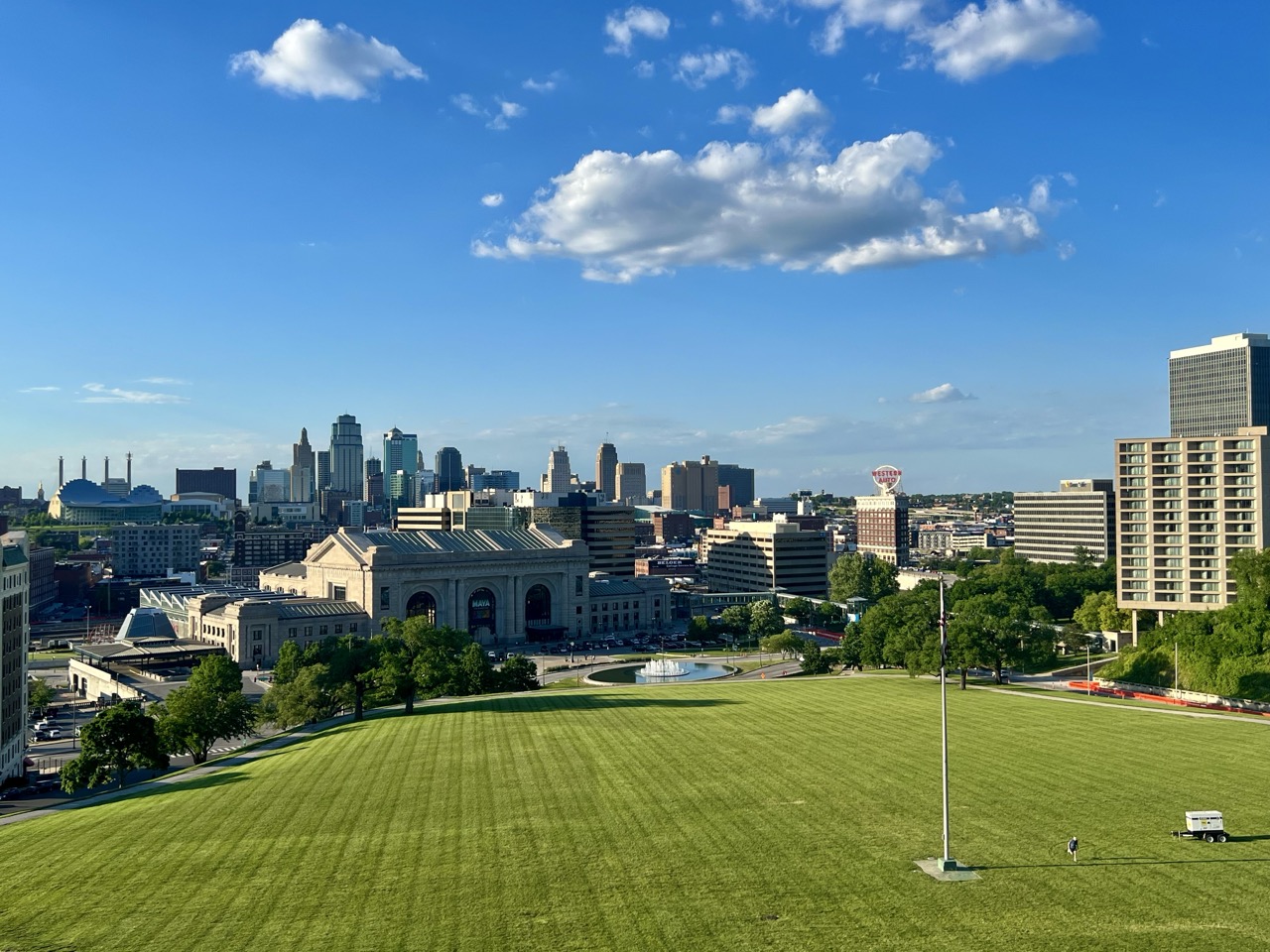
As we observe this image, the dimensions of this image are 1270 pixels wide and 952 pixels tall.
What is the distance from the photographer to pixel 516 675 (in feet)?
383

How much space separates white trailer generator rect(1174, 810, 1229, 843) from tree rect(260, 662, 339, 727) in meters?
72.9

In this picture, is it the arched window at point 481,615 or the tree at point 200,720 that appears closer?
the tree at point 200,720

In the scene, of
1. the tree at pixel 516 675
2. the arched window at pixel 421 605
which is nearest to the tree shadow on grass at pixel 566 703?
the tree at pixel 516 675

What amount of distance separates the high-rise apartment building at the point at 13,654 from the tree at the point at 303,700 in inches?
795

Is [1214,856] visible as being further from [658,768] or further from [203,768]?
[203,768]

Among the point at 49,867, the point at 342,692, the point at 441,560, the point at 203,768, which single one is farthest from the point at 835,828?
the point at 441,560

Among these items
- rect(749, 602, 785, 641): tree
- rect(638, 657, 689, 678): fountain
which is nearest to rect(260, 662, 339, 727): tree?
rect(638, 657, 689, 678): fountain

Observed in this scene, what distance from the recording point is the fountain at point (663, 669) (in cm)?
13964

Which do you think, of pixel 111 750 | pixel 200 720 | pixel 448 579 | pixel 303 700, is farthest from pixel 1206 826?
pixel 448 579

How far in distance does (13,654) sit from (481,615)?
10335 centimetres

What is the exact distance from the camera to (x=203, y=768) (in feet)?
251

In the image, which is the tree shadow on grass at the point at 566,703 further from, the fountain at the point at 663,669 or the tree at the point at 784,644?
the tree at the point at 784,644

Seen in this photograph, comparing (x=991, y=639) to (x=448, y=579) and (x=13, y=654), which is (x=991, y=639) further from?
(x=448, y=579)

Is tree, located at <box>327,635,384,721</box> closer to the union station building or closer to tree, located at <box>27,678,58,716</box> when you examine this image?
tree, located at <box>27,678,58,716</box>
